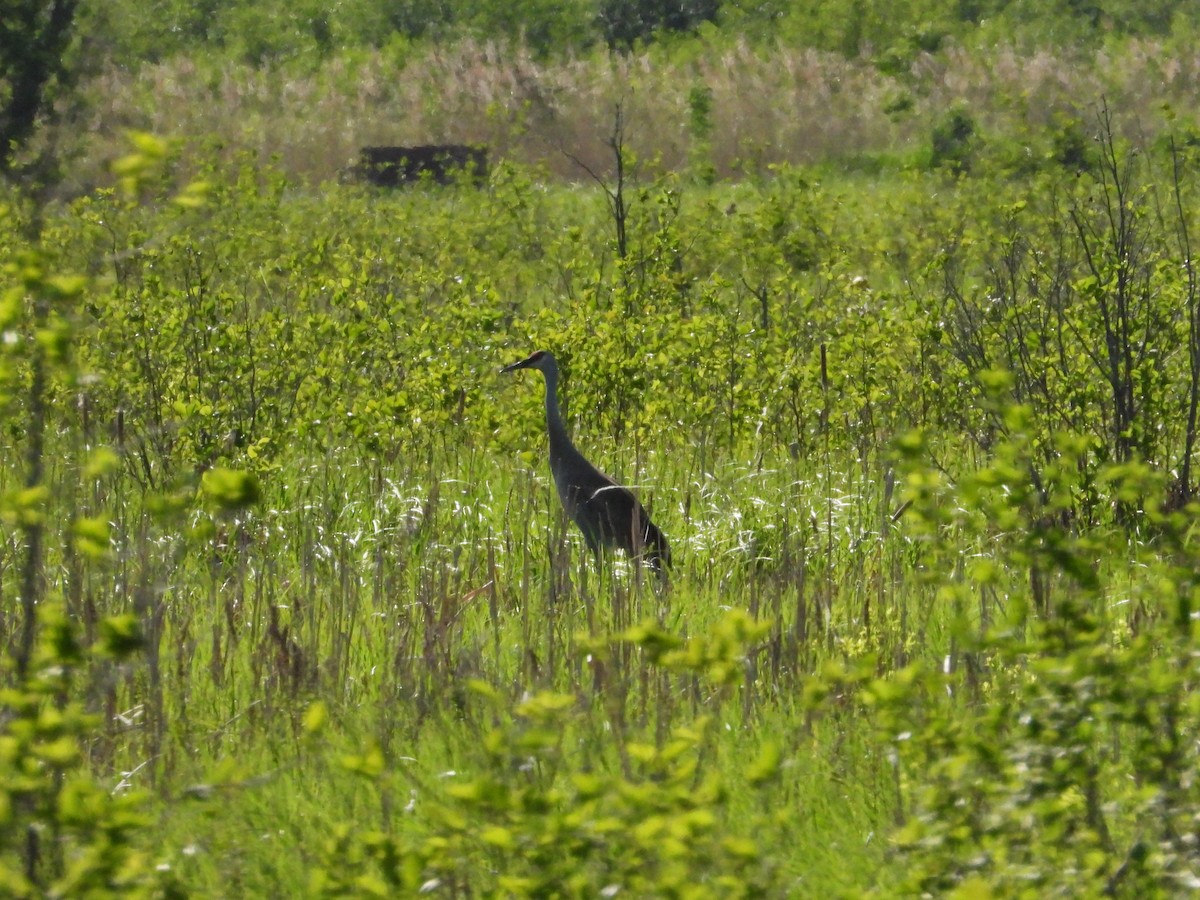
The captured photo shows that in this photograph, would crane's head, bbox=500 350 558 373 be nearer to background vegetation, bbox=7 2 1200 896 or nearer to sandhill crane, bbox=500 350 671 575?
background vegetation, bbox=7 2 1200 896

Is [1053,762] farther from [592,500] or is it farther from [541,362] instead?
[541,362]

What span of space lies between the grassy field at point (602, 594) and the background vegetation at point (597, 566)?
0.06ft

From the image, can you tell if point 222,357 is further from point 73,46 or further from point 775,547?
point 73,46

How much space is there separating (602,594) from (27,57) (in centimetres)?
1627

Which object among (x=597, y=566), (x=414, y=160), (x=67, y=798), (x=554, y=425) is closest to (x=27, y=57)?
(x=414, y=160)

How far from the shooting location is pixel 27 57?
19.5 meters

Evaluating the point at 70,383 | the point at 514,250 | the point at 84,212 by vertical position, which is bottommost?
the point at 514,250

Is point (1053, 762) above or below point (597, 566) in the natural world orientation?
above

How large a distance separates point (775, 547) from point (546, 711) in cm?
336

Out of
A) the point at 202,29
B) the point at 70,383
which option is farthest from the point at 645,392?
the point at 202,29

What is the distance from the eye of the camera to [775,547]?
569cm

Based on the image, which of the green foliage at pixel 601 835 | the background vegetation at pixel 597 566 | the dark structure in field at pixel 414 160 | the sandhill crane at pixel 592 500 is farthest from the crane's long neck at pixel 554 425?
the dark structure in field at pixel 414 160

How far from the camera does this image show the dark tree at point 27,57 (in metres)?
19.4

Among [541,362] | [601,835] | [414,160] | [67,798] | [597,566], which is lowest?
[414,160]
